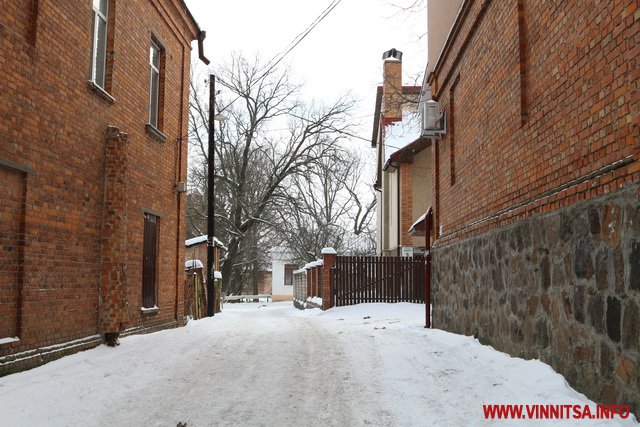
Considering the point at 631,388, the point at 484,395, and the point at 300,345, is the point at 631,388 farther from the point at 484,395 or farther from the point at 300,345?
the point at 300,345

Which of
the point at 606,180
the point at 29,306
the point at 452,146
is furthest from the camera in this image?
the point at 452,146

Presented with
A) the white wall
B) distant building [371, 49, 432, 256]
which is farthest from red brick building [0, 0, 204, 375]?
the white wall

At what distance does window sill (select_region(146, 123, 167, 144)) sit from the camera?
36.5 feet

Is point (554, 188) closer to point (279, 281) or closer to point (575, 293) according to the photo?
point (575, 293)

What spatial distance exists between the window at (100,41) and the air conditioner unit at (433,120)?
582 cm

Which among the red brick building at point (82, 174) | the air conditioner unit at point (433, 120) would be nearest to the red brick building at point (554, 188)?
the air conditioner unit at point (433, 120)

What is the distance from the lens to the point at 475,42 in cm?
882

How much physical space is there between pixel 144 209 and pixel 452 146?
5.74 m

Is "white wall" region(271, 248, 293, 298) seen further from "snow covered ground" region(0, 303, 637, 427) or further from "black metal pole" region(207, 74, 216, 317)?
"snow covered ground" region(0, 303, 637, 427)

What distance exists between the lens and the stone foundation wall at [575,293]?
407 centimetres

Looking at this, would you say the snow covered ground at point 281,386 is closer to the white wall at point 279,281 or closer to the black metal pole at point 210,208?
the black metal pole at point 210,208

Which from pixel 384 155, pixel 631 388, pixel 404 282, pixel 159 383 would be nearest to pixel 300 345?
pixel 159 383

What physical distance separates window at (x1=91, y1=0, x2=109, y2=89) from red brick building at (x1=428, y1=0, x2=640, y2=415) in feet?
18.7

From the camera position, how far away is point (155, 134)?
37.6 ft
